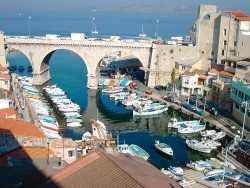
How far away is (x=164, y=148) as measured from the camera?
118 feet

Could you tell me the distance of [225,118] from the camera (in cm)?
4503

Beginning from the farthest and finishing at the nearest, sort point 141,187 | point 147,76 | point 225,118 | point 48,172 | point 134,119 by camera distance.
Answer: point 147,76, point 134,119, point 225,118, point 48,172, point 141,187

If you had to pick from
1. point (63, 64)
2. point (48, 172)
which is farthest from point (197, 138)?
point (63, 64)

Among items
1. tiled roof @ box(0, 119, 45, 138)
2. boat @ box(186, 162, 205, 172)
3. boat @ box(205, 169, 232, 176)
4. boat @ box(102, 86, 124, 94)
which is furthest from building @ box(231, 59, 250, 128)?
tiled roof @ box(0, 119, 45, 138)

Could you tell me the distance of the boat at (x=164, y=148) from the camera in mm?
35409

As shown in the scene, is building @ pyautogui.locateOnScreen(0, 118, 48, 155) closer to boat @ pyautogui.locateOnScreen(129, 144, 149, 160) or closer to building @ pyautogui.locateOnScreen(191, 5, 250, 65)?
boat @ pyautogui.locateOnScreen(129, 144, 149, 160)

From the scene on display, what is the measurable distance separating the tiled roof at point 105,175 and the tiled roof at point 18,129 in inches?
418

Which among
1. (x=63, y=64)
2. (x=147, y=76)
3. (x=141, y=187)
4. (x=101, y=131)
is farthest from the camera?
(x=63, y=64)

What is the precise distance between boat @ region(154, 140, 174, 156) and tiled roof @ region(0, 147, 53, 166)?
16.8 m

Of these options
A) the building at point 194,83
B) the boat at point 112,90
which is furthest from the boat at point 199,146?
the boat at point 112,90

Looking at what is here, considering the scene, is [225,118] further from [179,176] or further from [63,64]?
[63,64]

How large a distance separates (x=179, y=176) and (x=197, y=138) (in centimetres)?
1165

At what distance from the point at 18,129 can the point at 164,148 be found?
17.0m

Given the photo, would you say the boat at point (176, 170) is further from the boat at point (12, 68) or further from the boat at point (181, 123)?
the boat at point (12, 68)
